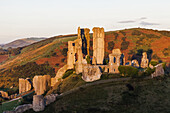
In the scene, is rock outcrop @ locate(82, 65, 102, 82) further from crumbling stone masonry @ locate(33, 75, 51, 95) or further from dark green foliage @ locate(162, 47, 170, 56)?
dark green foliage @ locate(162, 47, 170, 56)

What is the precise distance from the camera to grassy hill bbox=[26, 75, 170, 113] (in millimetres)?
39719

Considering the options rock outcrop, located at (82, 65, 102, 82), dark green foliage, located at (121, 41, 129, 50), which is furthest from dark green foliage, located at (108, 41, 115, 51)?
rock outcrop, located at (82, 65, 102, 82)

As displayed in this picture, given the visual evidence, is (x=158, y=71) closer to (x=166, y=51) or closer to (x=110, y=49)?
(x=166, y=51)

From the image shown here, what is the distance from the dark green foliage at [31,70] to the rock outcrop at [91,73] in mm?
71465

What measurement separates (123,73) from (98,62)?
17403 mm

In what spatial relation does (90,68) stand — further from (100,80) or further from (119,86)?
(119,86)

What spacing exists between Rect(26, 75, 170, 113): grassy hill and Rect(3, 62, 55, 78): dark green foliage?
82.3 m

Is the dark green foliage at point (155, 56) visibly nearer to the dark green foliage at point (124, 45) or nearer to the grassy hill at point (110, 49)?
the grassy hill at point (110, 49)

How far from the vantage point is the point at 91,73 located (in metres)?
59.0

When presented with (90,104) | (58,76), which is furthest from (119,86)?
(58,76)

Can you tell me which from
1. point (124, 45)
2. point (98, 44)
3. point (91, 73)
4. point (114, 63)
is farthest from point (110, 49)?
point (91, 73)

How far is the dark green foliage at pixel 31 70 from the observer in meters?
130

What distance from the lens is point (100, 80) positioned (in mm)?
55344

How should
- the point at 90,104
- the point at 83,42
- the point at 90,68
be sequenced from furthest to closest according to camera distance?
the point at 83,42, the point at 90,68, the point at 90,104
